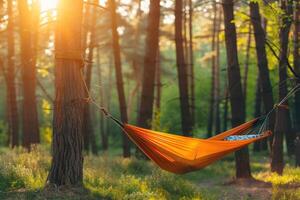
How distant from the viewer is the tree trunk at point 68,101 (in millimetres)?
8680

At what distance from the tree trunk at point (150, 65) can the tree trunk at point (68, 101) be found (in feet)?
26.9

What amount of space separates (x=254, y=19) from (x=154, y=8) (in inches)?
154

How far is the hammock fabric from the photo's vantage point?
27.4ft

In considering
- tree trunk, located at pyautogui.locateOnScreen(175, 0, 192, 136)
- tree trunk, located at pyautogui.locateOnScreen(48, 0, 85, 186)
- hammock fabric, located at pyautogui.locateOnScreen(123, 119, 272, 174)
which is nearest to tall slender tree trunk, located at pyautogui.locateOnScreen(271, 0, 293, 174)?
tree trunk, located at pyautogui.locateOnScreen(175, 0, 192, 136)

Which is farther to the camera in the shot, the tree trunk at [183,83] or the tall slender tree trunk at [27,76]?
the tree trunk at [183,83]

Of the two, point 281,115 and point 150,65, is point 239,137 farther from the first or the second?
point 150,65

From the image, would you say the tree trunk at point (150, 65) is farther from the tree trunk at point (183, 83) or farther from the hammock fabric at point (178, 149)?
the hammock fabric at point (178, 149)

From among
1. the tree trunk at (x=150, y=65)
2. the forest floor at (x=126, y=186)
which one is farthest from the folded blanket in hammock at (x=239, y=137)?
the tree trunk at (x=150, y=65)

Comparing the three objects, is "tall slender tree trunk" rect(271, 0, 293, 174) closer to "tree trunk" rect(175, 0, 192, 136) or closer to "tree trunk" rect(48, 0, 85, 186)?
"tree trunk" rect(175, 0, 192, 136)

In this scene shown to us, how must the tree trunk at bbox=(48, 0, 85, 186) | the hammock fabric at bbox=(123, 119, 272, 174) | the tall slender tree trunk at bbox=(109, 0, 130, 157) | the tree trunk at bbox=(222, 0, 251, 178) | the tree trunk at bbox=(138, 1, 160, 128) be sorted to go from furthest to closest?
the tall slender tree trunk at bbox=(109, 0, 130, 157), the tree trunk at bbox=(138, 1, 160, 128), the tree trunk at bbox=(222, 0, 251, 178), the tree trunk at bbox=(48, 0, 85, 186), the hammock fabric at bbox=(123, 119, 272, 174)

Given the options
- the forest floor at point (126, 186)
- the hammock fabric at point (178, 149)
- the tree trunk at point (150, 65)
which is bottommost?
the forest floor at point (126, 186)

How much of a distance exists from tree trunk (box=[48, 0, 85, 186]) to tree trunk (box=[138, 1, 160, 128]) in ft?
26.9

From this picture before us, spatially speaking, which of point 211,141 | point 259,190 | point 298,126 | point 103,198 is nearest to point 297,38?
point 298,126

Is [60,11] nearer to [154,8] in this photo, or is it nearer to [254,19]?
[254,19]
